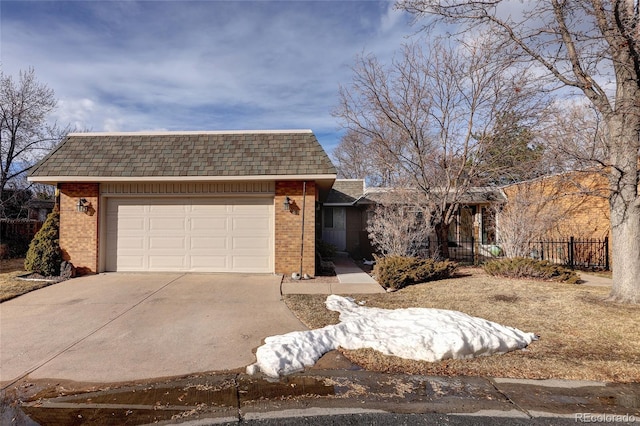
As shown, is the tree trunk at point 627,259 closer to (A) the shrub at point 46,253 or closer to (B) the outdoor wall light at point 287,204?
(B) the outdoor wall light at point 287,204

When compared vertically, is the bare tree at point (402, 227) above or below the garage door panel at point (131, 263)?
above

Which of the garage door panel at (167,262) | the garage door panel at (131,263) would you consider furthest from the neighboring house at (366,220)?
the garage door panel at (131,263)

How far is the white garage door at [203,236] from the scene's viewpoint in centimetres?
973

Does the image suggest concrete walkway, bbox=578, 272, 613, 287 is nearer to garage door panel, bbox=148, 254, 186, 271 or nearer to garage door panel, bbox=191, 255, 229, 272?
garage door panel, bbox=191, 255, 229, 272

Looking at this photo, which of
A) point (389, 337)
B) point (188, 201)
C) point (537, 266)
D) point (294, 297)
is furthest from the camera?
point (188, 201)

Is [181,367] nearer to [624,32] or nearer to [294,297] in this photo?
[294,297]

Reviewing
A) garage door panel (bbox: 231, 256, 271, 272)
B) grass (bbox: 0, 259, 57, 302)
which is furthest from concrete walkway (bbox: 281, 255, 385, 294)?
grass (bbox: 0, 259, 57, 302)

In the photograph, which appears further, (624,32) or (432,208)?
(432,208)

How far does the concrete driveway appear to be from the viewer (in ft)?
13.9

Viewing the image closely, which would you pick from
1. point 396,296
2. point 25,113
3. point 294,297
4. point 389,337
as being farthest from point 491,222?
point 25,113

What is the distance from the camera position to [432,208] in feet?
37.1

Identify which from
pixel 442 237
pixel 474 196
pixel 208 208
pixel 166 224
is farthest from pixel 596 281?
pixel 166 224

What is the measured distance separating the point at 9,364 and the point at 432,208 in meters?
10.5

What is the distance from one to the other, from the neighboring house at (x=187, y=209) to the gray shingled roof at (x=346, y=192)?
20.6 ft
